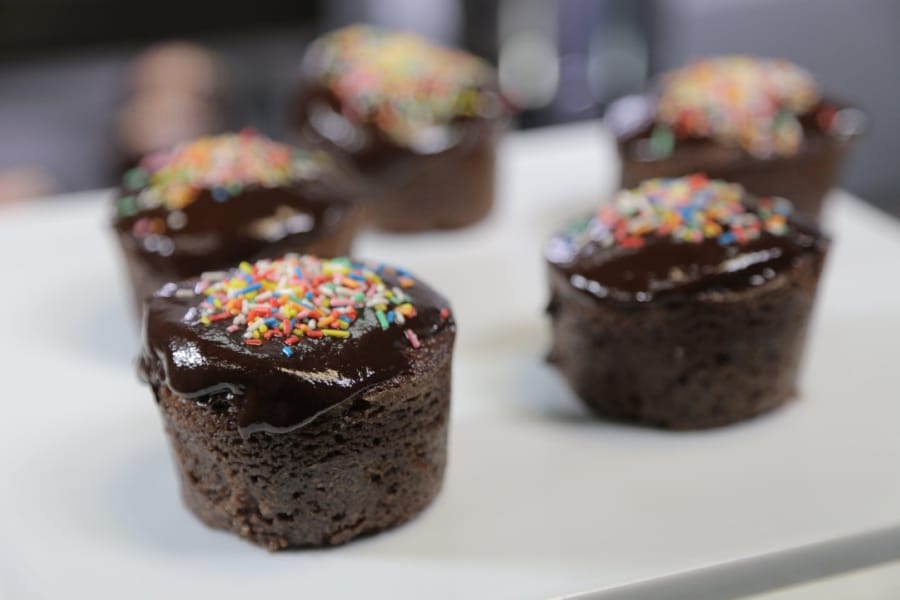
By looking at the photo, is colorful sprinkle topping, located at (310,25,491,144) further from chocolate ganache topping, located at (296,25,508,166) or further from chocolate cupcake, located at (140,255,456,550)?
chocolate cupcake, located at (140,255,456,550)

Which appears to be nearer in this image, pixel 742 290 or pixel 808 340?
pixel 742 290

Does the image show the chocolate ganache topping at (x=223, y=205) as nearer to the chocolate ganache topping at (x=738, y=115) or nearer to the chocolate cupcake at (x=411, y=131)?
the chocolate cupcake at (x=411, y=131)

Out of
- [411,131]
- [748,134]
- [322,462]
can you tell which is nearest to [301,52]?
[411,131]

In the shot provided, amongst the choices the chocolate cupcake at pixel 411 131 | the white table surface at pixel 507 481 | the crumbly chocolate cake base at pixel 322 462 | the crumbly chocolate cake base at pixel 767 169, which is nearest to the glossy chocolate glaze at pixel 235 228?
the white table surface at pixel 507 481

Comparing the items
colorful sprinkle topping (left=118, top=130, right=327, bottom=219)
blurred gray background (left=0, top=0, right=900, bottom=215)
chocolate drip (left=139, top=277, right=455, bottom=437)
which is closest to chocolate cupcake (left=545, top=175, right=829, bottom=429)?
chocolate drip (left=139, top=277, right=455, bottom=437)

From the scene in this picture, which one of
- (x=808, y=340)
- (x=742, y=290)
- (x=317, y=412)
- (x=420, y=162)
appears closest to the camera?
(x=317, y=412)

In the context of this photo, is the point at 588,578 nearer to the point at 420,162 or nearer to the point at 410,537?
the point at 410,537

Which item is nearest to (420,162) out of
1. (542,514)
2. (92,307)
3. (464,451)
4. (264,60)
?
(92,307)

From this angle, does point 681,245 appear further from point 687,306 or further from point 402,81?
point 402,81
